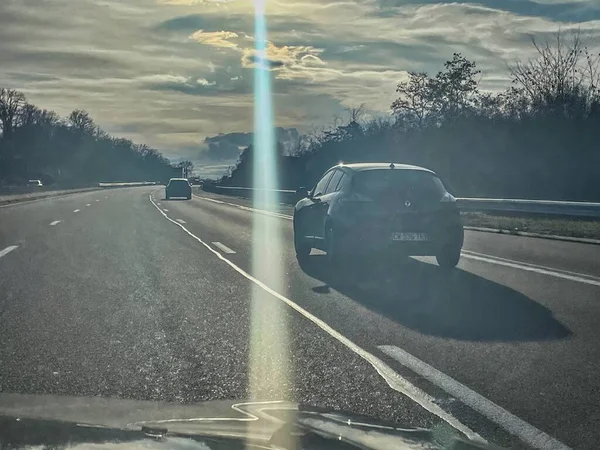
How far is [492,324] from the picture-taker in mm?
8547

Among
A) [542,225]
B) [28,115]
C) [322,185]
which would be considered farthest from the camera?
[28,115]

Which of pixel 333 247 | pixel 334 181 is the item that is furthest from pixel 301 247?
pixel 333 247

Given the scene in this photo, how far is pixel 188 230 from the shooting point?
22.7 metres

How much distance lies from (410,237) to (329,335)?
187 inches

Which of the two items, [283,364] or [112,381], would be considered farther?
[283,364]

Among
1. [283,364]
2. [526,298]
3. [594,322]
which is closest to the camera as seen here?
[283,364]

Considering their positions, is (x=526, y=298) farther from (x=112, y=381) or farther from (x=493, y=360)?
(x=112, y=381)

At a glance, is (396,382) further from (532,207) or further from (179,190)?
(179,190)

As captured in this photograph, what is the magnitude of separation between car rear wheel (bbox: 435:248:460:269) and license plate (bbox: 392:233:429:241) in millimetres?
745

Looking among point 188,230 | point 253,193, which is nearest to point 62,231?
point 188,230

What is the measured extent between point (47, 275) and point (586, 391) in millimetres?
8520

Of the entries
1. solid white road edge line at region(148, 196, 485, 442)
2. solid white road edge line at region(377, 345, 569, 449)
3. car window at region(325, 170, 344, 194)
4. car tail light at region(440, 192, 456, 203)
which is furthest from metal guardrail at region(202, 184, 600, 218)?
solid white road edge line at region(377, 345, 569, 449)

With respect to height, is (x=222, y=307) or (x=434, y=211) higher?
(x=434, y=211)

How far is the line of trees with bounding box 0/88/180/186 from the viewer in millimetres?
131000
